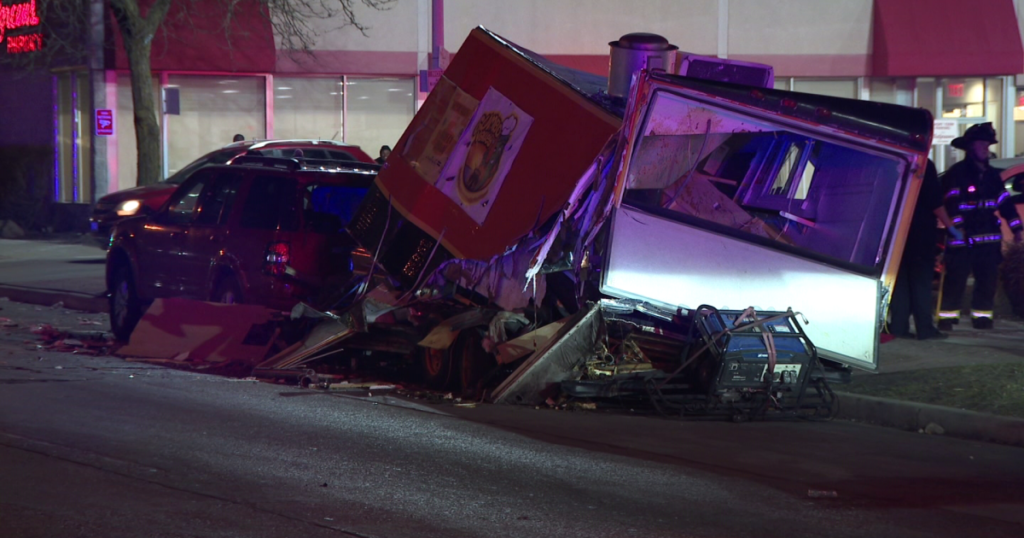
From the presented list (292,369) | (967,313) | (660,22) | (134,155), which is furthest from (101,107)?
(967,313)

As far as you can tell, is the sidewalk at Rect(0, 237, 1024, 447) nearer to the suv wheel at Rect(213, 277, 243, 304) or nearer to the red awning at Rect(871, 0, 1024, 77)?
the suv wheel at Rect(213, 277, 243, 304)

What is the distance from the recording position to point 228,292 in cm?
1096

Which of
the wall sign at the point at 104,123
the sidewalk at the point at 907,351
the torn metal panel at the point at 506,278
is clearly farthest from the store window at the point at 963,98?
the torn metal panel at the point at 506,278

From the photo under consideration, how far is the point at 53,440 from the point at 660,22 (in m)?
20.1

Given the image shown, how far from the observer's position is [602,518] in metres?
5.66

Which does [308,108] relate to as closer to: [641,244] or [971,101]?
[971,101]

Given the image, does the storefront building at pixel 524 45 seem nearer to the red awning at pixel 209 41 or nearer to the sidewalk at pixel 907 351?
the red awning at pixel 209 41

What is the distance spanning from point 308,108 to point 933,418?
18.8 meters

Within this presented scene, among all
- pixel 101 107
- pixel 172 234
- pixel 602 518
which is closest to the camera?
pixel 602 518

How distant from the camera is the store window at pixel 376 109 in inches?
983

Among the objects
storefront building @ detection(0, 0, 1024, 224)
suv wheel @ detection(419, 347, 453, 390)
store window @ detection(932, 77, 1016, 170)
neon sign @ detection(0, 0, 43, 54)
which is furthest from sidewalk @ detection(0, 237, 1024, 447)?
store window @ detection(932, 77, 1016, 170)

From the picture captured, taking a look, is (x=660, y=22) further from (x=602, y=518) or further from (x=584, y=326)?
(x=602, y=518)

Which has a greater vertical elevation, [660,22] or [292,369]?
[660,22]

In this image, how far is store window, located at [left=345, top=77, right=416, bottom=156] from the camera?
81.9 ft
